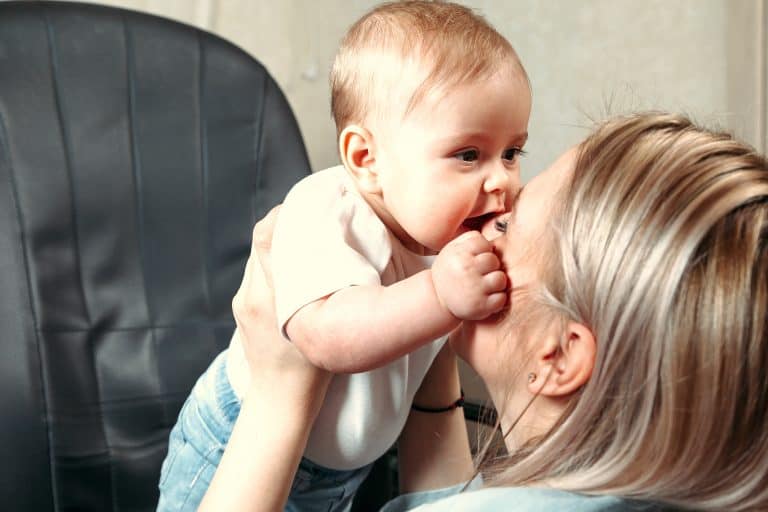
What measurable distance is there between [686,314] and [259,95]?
1.13 metres

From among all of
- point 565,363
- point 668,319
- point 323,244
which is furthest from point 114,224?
point 668,319

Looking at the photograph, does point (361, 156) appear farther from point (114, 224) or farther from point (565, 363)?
point (114, 224)

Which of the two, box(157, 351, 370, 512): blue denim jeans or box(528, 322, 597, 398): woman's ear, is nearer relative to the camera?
box(528, 322, 597, 398): woman's ear

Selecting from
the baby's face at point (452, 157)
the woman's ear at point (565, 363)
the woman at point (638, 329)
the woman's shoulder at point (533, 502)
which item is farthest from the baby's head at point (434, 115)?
the woman's shoulder at point (533, 502)

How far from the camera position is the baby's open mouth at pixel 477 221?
1.01m

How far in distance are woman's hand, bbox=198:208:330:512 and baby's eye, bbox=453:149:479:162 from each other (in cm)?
24

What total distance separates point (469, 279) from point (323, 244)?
168 millimetres

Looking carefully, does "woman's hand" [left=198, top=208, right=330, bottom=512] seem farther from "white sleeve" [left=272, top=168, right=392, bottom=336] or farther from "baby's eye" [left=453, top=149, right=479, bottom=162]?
"baby's eye" [left=453, top=149, right=479, bottom=162]

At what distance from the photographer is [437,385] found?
1.27 meters

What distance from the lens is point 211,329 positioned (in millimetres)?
1658

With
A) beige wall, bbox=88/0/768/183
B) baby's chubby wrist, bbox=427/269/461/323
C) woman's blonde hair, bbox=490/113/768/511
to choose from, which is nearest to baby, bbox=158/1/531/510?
baby's chubby wrist, bbox=427/269/461/323

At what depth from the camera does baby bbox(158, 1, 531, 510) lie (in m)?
0.87

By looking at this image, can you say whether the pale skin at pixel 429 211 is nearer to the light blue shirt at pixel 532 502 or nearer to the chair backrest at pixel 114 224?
the light blue shirt at pixel 532 502

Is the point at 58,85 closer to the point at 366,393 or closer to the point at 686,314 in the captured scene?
the point at 366,393
